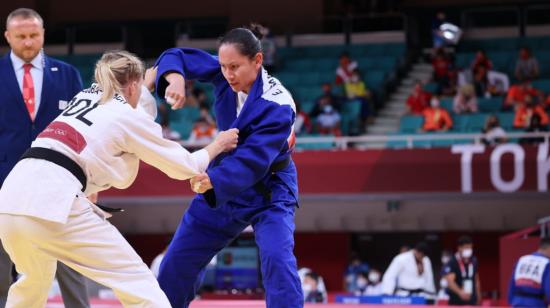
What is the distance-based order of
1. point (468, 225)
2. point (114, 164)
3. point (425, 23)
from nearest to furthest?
point (114, 164) < point (468, 225) < point (425, 23)

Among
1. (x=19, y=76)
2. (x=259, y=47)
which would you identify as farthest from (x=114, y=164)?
(x=19, y=76)

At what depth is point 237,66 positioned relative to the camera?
4.98 m

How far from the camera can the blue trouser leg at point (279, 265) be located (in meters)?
4.82

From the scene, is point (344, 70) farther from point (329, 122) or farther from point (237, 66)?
point (237, 66)

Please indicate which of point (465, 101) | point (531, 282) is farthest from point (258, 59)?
point (465, 101)

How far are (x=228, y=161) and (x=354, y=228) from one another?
1364 centimetres

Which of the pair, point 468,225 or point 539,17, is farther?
point 539,17

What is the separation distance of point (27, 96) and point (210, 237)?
4.63 feet

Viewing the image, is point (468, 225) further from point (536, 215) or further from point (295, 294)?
point (295, 294)

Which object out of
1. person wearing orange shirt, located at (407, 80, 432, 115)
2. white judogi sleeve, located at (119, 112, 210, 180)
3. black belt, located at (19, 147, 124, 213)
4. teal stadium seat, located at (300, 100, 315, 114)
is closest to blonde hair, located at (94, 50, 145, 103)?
white judogi sleeve, located at (119, 112, 210, 180)

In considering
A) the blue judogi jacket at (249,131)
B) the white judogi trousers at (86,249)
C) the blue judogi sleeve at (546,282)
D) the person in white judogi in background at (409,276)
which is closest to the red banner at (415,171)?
the person in white judogi in background at (409,276)

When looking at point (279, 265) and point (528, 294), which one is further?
point (528, 294)

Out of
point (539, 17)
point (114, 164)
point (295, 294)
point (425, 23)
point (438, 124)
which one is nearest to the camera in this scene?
point (114, 164)

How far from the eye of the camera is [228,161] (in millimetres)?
4863
